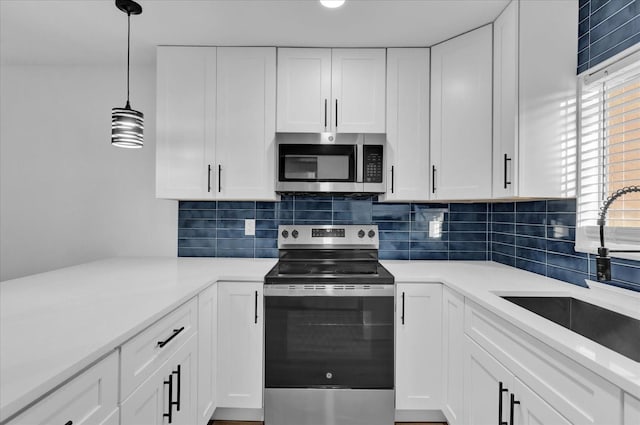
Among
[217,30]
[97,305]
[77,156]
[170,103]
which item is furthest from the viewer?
[77,156]

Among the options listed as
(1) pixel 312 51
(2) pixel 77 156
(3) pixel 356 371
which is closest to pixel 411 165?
(1) pixel 312 51

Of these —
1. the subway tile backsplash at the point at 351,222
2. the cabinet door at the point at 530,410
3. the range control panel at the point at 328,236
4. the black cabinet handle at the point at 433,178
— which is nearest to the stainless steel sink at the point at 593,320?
the cabinet door at the point at 530,410

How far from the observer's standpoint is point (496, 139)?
198 centimetres

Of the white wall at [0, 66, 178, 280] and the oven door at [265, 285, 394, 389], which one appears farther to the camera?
the white wall at [0, 66, 178, 280]

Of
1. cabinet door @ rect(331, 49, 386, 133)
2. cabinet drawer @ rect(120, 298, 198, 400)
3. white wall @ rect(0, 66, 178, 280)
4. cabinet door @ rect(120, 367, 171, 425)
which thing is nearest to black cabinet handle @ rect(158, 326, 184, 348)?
cabinet drawer @ rect(120, 298, 198, 400)

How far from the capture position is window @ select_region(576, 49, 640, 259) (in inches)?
59.5

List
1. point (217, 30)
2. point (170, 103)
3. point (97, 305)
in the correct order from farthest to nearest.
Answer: point (170, 103) < point (217, 30) < point (97, 305)

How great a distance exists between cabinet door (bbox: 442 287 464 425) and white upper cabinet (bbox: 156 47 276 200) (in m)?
1.26

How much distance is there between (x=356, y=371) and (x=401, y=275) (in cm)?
60

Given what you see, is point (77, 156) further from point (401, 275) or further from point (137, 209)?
point (401, 275)

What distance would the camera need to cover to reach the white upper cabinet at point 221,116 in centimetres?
232

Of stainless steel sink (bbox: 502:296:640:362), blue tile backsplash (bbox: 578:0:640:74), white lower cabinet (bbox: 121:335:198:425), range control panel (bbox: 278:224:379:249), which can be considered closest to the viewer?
white lower cabinet (bbox: 121:335:198:425)

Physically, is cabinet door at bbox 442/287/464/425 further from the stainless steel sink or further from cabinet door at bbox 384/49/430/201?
cabinet door at bbox 384/49/430/201

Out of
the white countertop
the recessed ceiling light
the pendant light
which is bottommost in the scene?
the white countertop
